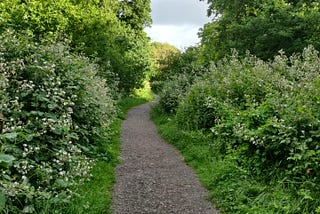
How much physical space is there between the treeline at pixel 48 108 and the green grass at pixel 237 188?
2.14 m

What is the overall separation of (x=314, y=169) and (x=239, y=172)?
5.03 feet

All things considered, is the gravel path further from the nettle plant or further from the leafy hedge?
the leafy hedge

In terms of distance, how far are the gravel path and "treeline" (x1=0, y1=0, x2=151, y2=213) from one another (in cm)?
70

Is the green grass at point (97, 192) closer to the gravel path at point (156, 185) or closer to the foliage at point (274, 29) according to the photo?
the gravel path at point (156, 185)

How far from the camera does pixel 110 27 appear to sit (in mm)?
16828

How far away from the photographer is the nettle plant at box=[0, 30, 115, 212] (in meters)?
3.66

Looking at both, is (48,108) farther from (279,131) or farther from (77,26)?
(77,26)

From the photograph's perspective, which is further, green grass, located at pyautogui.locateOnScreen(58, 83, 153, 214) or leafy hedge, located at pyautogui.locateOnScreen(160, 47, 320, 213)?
leafy hedge, located at pyautogui.locateOnScreen(160, 47, 320, 213)

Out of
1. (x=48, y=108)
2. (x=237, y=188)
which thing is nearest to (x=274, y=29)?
(x=237, y=188)

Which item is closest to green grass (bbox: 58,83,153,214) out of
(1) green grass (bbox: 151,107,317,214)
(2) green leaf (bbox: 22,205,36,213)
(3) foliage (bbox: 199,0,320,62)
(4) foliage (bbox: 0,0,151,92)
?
(2) green leaf (bbox: 22,205,36,213)

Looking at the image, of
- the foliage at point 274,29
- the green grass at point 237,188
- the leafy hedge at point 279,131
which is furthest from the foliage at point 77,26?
the foliage at point 274,29

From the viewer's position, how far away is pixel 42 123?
4828mm

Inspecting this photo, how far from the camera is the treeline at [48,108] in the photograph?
Answer: 3770 millimetres

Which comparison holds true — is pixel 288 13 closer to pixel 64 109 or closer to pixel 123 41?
pixel 123 41
